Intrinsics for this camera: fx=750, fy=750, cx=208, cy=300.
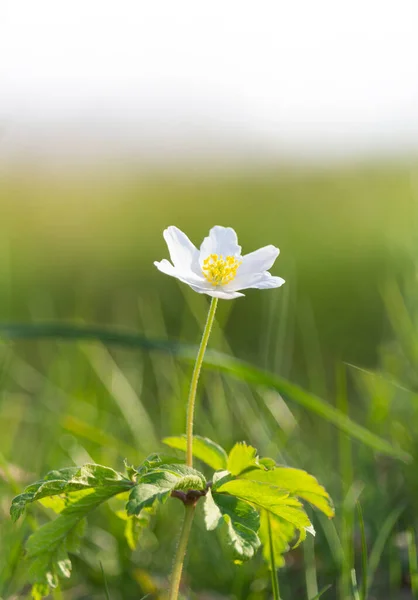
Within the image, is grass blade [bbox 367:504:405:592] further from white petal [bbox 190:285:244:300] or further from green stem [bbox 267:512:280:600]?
white petal [bbox 190:285:244:300]

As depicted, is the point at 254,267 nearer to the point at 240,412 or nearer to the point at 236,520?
the point at 236,520

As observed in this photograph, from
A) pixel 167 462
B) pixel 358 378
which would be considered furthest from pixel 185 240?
pixel 358 378

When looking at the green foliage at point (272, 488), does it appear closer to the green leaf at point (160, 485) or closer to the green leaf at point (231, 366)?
the green leaf at point (160, 485)

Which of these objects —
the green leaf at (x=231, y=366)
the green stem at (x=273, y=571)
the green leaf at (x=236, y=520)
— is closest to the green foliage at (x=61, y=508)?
the green leaf at (x=236, y=520)

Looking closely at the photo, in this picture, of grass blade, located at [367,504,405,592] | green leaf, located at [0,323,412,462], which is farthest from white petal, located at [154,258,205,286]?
grass blade, located at [367,504,405,592]

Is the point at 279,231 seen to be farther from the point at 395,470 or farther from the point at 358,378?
the point at 395,470
